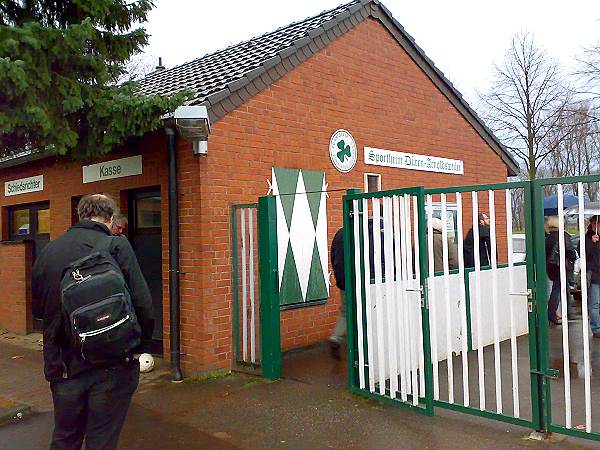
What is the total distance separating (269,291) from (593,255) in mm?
4608

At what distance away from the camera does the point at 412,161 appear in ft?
33.6

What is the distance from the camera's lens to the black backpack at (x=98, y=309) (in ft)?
10.3

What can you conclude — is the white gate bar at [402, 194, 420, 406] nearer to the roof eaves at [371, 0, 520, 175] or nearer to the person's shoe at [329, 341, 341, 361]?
the person's shoe at [329, 341, 341, 361]

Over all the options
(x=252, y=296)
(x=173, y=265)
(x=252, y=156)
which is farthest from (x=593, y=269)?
(x=173, y=265)

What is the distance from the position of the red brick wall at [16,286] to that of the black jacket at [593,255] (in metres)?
9.03

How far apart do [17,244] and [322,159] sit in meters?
5.94

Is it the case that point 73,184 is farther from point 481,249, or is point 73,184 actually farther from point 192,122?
point 481,249

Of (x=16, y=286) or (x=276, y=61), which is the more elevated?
(x=276, y=61)

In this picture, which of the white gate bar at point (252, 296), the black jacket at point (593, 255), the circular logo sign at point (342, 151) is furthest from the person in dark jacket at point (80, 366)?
the black jacket at point (593, 255)

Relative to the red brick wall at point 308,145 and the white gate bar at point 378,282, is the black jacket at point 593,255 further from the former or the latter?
the white gate bar at point 378,282

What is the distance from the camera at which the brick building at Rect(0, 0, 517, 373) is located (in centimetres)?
697

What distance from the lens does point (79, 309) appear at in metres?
3.15

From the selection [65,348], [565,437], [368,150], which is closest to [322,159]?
[368,150]

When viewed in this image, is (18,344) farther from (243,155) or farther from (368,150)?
(368,150)
